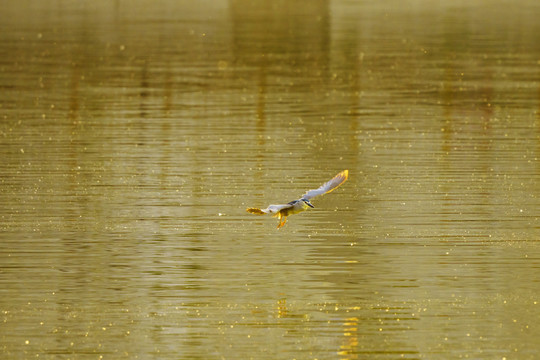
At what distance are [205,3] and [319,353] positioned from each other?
249 feet

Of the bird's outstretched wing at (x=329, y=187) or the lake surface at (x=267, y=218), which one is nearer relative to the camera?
the lake surface at (x=267, y=218)

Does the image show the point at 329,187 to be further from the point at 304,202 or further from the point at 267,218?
the point at 267,218

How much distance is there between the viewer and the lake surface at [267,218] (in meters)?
11.5

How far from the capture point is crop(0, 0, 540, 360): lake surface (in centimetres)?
1147

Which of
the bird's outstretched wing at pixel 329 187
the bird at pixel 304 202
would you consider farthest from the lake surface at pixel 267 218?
the bird's outstretched wing at pixel 329 187

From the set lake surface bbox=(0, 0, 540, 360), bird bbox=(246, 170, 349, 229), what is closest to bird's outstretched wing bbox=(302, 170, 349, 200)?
bird bbox=(246, 170, 349, 229)

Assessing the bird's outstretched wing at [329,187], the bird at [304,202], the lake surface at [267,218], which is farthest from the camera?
the bird's outstretched wing at [329,187]

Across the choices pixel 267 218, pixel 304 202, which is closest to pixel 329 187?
pixel 304 202

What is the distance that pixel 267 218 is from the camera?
16.5 metres

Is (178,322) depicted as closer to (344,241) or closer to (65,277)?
(65,277)

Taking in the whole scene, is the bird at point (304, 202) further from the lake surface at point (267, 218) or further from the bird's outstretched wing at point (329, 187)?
the lake surface at point (267, 218)

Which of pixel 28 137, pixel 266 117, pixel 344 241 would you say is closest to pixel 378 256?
pixel 344 241

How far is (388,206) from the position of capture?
16.8 m

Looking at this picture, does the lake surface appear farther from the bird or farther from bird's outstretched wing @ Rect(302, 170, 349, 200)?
bird's outstretched wing @ Rect(302, 170, 349, 200)
